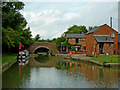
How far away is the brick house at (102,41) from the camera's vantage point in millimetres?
30539

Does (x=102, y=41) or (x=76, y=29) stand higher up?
(x=76, y=29)

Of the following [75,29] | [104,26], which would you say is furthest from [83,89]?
[75,29]

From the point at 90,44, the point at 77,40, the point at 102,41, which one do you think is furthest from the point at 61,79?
the point at 77,40

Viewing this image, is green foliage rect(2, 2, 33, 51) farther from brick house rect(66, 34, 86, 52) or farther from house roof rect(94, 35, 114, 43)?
brick house rect(66, 34, 86, 52)

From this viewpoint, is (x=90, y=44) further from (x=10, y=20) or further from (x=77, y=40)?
(x=77, y=40)

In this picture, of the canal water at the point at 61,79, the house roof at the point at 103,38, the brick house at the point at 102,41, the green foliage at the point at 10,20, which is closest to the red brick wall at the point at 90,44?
the brick house at the point at 102,41

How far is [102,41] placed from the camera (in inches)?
1193

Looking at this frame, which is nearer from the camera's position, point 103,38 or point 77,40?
point 103,38

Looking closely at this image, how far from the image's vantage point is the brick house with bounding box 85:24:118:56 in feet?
100

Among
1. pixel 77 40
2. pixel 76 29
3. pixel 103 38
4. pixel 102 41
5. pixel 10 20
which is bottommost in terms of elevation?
pixel 102 41

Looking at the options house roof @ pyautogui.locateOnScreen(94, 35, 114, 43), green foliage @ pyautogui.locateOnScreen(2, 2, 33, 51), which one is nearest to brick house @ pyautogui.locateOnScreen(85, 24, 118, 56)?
house roof @ pyautogui.locateOnScreen(94, 35, 114, 43)

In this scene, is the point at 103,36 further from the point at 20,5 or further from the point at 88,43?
the point at 20,5

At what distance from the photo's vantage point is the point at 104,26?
106 feet

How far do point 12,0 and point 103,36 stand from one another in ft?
59.5
